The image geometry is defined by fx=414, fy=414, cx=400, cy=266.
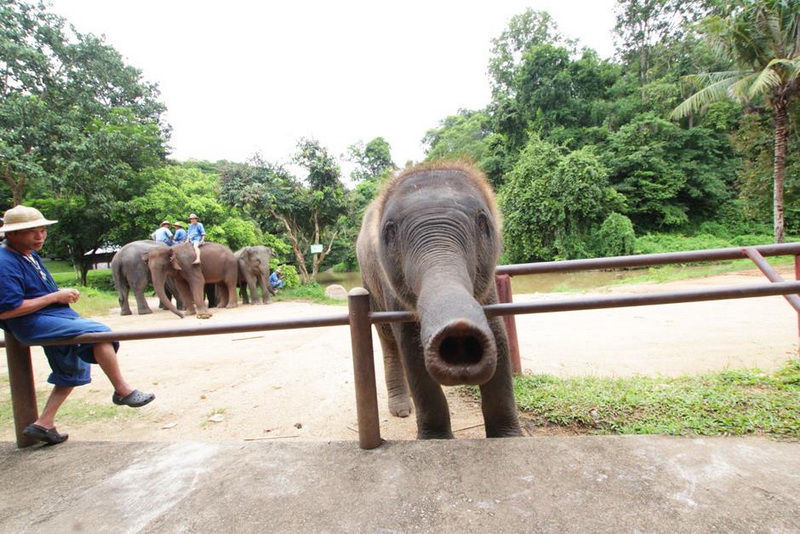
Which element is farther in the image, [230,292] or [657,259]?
[230,292]

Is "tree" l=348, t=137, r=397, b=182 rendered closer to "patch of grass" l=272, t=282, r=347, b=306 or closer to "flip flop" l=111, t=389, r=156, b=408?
"patch of grass" l=272, t=282, r=347, b=306

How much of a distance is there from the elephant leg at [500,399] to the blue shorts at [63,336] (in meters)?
2.48

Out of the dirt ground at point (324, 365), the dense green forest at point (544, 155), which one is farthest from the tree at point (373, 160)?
the dirt ground at point (324, 365)

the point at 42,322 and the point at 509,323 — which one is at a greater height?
the point at 42,322

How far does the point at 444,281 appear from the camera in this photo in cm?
192

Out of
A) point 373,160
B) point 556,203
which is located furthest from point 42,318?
point 373,160

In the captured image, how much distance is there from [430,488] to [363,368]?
2.33ft

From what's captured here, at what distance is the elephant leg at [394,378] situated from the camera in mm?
4234

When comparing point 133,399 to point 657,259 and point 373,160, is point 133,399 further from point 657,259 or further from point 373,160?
point 373,160

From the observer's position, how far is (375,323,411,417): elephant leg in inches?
167

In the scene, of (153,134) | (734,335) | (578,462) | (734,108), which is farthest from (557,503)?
(734,108)

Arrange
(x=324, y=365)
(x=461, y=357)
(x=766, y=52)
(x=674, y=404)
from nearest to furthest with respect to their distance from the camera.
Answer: (x=461, y=357)
(x=674, y=404)
(x=324, y=365)
(x=766, y=52)

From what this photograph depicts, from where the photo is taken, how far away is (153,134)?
23984 millimetres

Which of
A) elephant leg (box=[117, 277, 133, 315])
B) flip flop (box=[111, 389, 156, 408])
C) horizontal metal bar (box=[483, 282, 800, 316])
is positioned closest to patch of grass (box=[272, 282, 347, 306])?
elephant leg (box=[117, 277, 133, 315])
